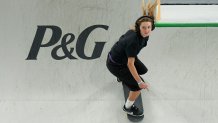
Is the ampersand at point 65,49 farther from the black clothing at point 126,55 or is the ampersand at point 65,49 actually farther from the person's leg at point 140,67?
the person's leg at point 140,67

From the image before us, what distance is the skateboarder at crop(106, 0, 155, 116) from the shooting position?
299cm

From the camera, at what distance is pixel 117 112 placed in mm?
3521

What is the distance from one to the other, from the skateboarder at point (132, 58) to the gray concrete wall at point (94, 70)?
248mm

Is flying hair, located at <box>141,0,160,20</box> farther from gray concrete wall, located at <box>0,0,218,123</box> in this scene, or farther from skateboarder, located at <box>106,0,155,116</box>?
gray concrete wall, located at <box>0,0,218,123</box>

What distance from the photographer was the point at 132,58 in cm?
303

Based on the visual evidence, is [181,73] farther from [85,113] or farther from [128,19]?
[85,113]

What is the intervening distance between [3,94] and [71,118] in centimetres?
67

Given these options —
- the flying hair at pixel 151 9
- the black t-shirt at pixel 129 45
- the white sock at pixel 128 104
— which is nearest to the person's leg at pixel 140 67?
the black t-shirt at pixel 129 45

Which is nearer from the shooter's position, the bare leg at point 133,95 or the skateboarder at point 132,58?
the skateboarder at point 132,58

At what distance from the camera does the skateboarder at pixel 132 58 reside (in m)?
2.99

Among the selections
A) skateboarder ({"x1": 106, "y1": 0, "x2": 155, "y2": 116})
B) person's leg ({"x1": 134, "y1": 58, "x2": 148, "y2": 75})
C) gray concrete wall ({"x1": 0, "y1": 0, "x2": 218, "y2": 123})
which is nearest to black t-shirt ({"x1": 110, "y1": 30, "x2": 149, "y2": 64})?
skateboarder ({"x1": 106, "y1": 0, "x2": 155, "y2": 116})

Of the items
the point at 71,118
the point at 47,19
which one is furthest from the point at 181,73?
the point at 47,19

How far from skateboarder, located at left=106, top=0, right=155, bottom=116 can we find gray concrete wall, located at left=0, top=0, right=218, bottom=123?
25 cm

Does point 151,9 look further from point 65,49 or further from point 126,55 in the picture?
point 65,49
